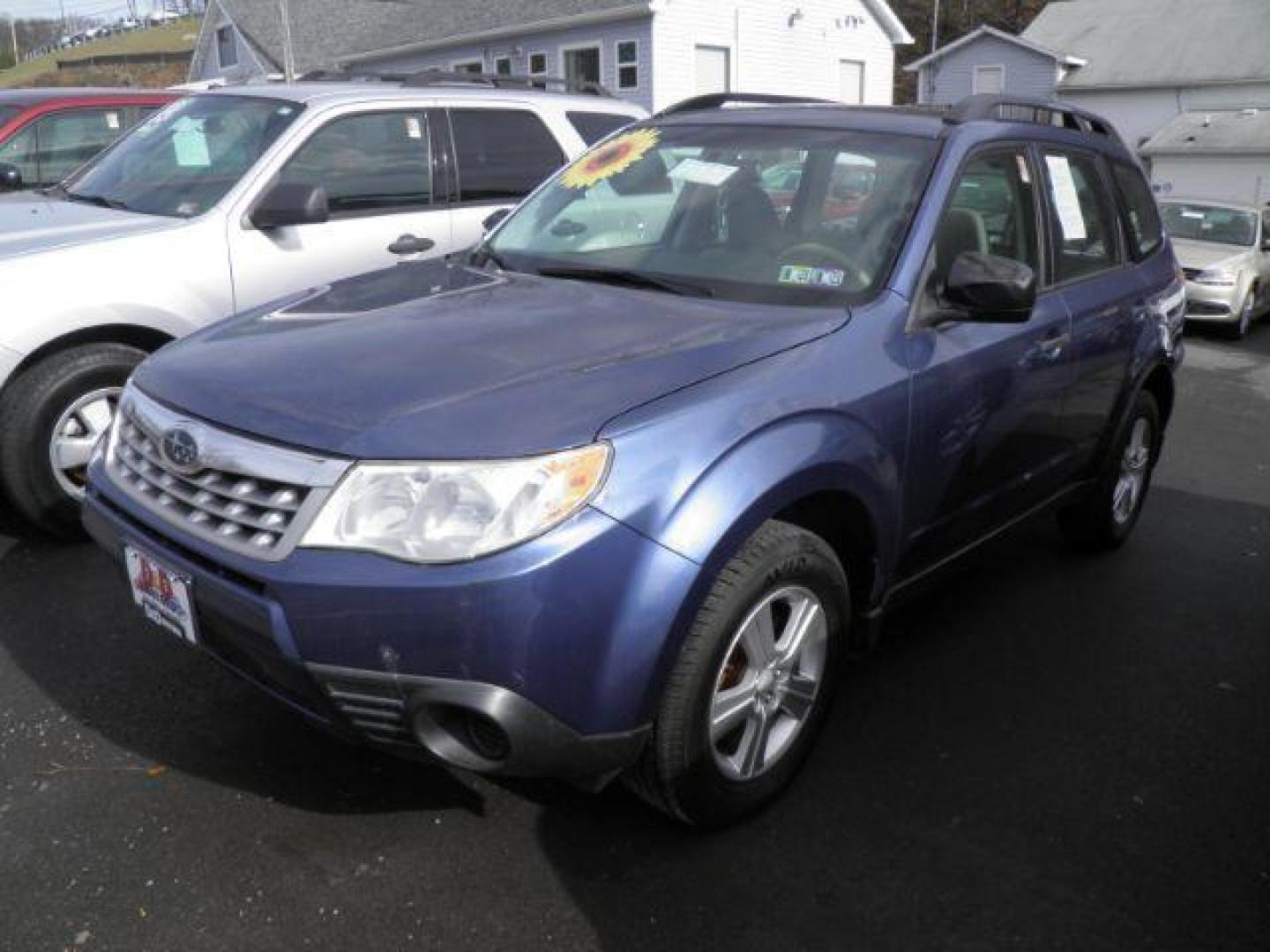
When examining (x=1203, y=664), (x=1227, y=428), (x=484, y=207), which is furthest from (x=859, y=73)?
(x=1203, y=664)

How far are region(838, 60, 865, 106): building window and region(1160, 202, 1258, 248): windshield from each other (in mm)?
18191

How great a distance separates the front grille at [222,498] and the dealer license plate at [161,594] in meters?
0.14

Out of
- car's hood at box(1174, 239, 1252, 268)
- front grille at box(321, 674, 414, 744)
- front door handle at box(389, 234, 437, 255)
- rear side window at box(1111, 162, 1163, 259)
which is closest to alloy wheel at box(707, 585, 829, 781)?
front grille at box(321, 674, 414, 744)

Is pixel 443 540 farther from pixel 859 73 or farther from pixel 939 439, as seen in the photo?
pixel 859 73

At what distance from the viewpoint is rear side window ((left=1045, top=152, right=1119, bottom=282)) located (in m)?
3.90

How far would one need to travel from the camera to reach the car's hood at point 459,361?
2322mm

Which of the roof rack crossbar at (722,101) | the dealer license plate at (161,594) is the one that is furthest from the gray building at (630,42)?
the dealer license plate at (161,594)

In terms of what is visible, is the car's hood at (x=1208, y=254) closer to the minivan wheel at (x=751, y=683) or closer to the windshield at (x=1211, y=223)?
the windshield at (x=1211, y=223)

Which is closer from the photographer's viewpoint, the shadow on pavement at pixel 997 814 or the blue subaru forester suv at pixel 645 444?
the blue subaru forester suv at pixel 645 444

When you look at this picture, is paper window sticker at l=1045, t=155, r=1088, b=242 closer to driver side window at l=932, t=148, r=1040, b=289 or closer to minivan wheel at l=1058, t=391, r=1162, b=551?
driver side window at l=932, t=148, r=1040, b=289

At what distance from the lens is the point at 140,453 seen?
276cm

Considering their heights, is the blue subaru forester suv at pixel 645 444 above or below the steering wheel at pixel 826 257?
below

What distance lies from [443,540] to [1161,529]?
4313 millimetres

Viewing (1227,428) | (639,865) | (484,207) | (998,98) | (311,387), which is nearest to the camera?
(311,387)
